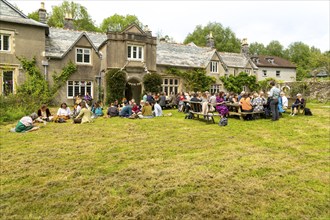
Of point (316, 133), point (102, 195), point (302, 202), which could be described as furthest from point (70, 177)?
point (316, 133)

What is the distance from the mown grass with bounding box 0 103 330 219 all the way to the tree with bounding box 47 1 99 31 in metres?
53.1

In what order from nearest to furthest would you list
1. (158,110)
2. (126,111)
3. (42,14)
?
(126,111) < (158,110) < (42,14)

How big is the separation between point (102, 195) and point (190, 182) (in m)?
2.06

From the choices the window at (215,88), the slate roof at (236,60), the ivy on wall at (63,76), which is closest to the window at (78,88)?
the ivy on wall at (63,76)

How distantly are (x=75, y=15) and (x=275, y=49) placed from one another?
205 ft

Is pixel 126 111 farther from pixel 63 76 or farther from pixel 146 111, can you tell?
pixel 63 76

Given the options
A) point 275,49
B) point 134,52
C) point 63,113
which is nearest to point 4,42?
point 134,52

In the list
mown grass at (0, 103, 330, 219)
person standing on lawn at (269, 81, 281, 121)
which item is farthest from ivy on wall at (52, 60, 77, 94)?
person standing on lawn at (269, 81, 281, 121)

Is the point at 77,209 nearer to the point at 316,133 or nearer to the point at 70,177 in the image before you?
the point at 70,177

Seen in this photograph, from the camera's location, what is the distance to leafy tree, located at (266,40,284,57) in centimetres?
8604

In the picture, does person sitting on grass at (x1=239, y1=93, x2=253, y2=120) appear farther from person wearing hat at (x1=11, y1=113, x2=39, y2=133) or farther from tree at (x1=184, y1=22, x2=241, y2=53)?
tree at (x1=184, y1=22, x2=241, y2=53)

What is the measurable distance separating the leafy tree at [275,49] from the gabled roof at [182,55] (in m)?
59.7

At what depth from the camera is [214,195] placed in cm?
566

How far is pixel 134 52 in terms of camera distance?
85.4 feet
